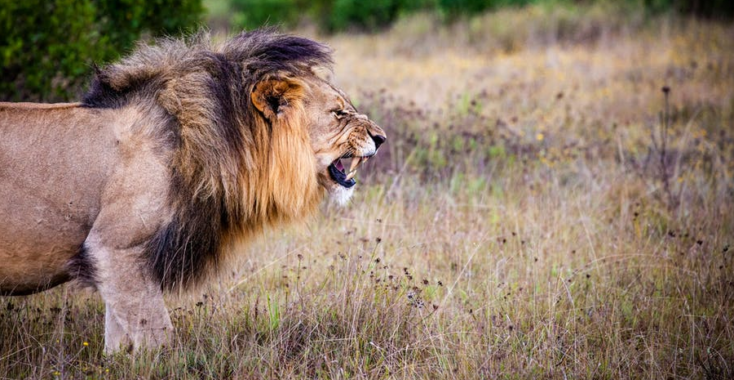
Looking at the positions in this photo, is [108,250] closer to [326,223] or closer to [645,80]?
[326,223]

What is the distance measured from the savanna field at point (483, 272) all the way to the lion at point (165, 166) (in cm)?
24

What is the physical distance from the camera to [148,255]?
11.3ft

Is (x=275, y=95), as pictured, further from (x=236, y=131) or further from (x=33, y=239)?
(x=33, y=239)

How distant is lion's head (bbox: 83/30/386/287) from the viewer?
3594 millimetres

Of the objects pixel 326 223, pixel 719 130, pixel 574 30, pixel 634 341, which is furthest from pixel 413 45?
pixel 634 341

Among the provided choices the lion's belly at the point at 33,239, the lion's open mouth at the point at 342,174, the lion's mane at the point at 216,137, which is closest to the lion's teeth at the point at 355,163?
the lion's open mouth at the point at 342,174

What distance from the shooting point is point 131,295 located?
11.3 feet

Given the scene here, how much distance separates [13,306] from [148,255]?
127 centimetres

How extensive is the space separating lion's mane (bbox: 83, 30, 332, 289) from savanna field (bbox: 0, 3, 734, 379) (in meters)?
0.33

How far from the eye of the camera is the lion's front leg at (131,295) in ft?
11.0

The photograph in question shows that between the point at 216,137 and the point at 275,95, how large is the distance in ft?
1.27

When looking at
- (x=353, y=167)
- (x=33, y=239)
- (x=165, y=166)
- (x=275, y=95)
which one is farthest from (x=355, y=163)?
(x=33, y=239)

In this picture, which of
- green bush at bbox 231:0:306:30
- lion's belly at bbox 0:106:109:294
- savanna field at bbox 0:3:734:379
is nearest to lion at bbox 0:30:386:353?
lion's belly at bbox 0:106:109:294

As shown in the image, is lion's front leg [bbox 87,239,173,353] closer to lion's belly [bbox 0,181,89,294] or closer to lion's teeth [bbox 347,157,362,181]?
lion's belly [bbox 0,181,89,294]
